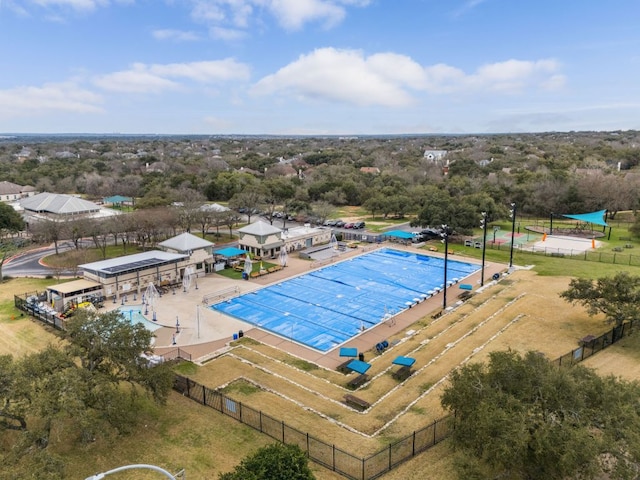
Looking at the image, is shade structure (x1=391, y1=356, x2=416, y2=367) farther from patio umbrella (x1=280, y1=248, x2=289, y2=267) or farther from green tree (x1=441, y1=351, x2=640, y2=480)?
patio umbrella (x1=280, y1=248, x2=289, y2=267)

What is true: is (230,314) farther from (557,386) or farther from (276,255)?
(557,386)

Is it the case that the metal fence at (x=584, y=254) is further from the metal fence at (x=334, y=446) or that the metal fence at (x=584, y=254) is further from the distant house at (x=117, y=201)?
the distant house at (x=117, y=201)

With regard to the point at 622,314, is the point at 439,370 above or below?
below

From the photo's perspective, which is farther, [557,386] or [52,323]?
[52,323]

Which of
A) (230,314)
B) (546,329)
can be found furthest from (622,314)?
(230,314)

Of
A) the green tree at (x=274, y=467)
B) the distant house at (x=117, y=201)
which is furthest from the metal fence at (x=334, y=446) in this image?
the distant house at (x=117, y=201)
